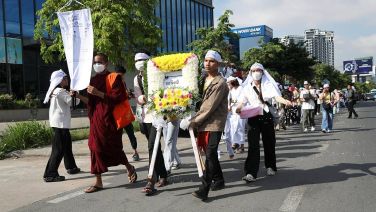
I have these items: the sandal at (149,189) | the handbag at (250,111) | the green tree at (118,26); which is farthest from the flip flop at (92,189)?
the green tree at (118,26)

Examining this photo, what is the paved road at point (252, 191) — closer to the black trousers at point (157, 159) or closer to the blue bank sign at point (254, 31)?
the black trousers at point (157, 159)

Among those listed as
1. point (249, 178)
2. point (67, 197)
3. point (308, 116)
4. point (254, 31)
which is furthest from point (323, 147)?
point (254, 31)

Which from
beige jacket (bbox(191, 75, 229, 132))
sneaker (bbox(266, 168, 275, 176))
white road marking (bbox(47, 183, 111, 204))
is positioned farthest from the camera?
sneaker (bbox(266, 168, 275, 176))

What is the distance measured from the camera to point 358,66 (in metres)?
113

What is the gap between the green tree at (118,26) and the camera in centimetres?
1488

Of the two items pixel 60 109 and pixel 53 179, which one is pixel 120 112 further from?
pixel 53 179

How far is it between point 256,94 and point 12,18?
2623 cm

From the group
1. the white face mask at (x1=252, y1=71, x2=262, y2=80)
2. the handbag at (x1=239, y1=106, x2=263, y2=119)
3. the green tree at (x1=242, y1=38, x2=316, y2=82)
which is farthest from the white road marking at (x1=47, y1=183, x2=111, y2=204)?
the green tree at (x1=242, y1=38, x2=316, y2=82)

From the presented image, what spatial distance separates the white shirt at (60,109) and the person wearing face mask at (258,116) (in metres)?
2.98

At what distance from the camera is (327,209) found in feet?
17.6

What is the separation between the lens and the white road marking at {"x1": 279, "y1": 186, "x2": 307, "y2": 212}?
215 inches

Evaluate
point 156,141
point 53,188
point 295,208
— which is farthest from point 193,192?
point 53,188

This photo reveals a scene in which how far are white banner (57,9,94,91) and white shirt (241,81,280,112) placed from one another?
8.13 feet

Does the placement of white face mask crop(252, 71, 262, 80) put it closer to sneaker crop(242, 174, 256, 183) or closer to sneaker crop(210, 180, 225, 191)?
sneaker crop(242, 174, 256, 183)
